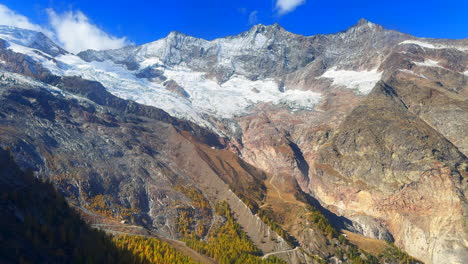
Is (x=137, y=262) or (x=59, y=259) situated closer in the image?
(x=59, y=259)

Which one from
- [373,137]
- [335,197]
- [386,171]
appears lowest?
[335,197]

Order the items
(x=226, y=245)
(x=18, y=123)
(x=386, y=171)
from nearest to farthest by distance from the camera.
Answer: (x=226, y=245), (x=18, y=123), (x=386, y=171)

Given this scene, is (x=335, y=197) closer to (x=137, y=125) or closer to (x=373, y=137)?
(x=373, y=137)

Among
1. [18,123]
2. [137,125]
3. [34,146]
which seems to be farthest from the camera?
[137,125]

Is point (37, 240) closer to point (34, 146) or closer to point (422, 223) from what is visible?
point (34, 146)

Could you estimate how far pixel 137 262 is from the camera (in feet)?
194

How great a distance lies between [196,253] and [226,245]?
980cm

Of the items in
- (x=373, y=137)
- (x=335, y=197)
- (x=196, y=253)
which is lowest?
(x=196, y=253)

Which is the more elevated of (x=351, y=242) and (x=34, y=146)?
(x=34, y=146)

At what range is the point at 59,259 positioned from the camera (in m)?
39.7

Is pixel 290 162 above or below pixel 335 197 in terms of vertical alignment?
above

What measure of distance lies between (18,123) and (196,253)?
74.8 m

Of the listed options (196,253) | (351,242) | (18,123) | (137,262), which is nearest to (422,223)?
(351,242)

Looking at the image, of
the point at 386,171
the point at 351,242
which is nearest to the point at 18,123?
the point at 351,242
